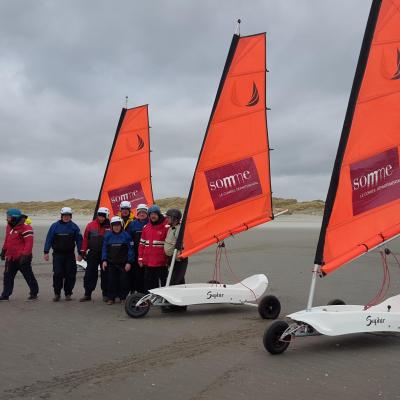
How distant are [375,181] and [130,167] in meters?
7.93

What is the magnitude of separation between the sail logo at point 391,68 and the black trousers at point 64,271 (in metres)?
5.42

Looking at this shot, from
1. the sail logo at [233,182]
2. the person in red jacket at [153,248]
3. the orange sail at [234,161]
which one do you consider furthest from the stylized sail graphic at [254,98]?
the person in red jacket at [153,248]

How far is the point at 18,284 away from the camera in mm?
10250

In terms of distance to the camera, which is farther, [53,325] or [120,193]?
[120,193]

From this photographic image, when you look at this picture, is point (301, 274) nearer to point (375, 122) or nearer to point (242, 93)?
point (242, 93)

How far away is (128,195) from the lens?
507 inches

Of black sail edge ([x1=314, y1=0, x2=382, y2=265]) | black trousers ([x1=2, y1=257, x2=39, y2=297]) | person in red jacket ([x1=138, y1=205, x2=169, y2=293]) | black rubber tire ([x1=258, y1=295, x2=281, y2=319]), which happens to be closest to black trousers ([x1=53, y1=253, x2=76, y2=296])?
black trousers ([x1=2, y1=257, x2=39, y2=297])

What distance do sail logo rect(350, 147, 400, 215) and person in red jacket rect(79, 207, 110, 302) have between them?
415 cm

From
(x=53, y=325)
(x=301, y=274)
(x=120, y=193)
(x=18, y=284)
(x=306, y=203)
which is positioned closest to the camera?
(x=53, y=325)

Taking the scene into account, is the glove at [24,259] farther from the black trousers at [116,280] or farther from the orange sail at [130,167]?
the orange sail at [130,167]

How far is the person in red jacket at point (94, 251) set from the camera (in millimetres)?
8547

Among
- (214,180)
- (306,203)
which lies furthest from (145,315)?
(306,203)

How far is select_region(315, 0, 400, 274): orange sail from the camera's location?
5707 mm

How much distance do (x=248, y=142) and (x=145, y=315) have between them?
9.40 feet
